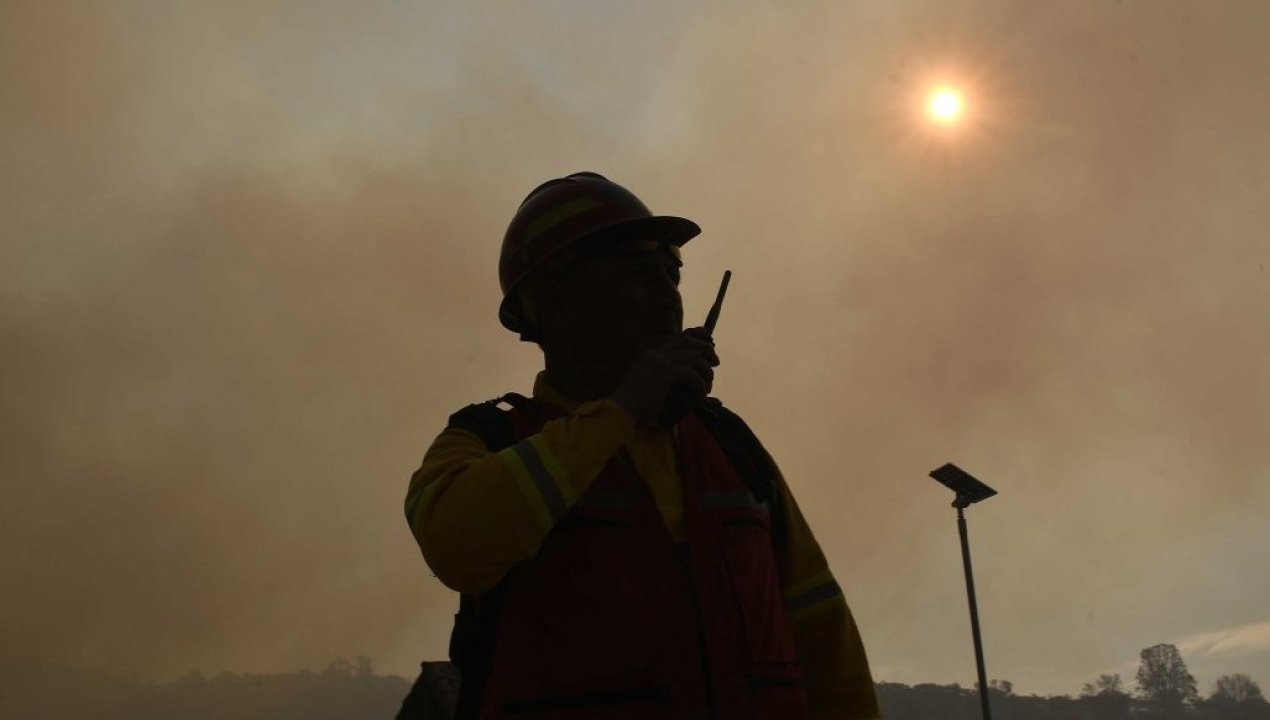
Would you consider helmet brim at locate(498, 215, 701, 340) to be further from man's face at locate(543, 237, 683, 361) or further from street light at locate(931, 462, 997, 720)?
street light at locate(931, 462, 997, 720)

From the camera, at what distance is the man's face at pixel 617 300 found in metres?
3.32

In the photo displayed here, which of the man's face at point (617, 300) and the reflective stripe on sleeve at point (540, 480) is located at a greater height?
the man's face at point (617, 300)

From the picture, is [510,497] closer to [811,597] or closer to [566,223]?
[566,223]

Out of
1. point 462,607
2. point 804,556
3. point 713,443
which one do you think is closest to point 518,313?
point 713,443

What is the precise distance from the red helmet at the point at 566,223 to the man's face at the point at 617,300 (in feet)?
0.28

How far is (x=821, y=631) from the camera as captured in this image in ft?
11.1

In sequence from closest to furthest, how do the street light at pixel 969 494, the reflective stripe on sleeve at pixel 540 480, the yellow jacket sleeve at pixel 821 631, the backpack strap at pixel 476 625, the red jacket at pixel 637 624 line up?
the reflective stripe on sleeve at pixel 540 480 → the red jacket at pixel 637 624 → the backpack strap at pixel 476 625 → the yellow jacket sleeve at pixel 821 631 → the street light at pixel 969 494

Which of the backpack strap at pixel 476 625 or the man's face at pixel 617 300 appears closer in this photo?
the backpack strap at pixel 476 625

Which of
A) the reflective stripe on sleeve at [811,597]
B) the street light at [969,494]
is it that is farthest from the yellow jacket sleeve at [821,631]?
the street light at [969,494]

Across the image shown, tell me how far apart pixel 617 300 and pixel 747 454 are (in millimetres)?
789

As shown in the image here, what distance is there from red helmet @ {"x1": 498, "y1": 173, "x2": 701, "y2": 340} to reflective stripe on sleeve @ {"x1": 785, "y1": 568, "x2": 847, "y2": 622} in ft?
4.82

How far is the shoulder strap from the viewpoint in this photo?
3307 mm

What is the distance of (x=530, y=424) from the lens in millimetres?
3266

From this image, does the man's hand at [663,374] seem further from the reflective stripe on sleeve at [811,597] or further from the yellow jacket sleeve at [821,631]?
the reflective stripe on sleeve at [811,597]
